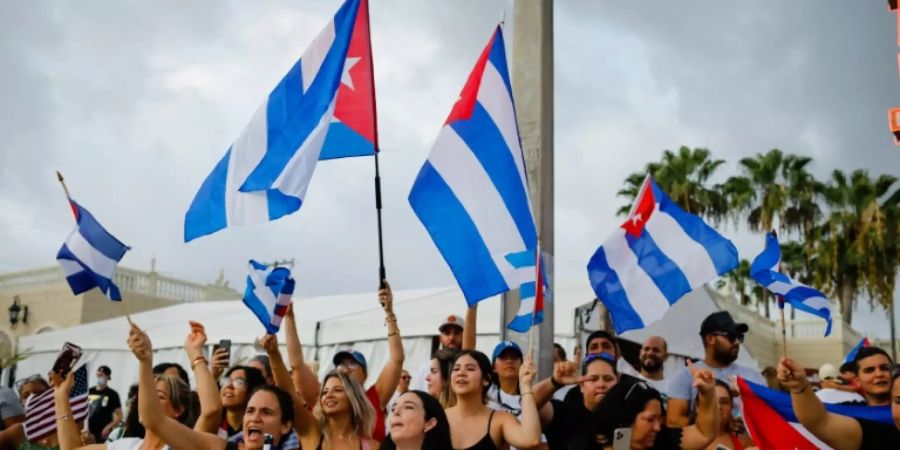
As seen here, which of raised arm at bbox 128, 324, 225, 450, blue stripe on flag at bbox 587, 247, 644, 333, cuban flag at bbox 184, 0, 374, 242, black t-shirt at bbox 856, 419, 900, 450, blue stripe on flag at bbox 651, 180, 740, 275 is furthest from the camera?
blue stripe on flag at bbox 651, 180, 740, 275

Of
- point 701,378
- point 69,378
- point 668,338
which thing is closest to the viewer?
point 701,378

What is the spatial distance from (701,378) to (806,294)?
261cm

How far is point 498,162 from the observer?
17.7ft

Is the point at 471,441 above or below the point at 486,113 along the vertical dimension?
below

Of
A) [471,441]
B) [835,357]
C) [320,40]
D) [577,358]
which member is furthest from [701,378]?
[835,357]

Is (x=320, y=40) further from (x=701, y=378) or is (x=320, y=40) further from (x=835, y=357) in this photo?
(x=835, y=357)

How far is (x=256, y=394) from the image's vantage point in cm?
449

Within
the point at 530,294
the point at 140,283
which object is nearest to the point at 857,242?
the point at 140,283

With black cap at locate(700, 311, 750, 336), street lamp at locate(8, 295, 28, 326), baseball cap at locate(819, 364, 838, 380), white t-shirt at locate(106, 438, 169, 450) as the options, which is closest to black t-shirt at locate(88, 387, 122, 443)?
white t-shirt at locate(106, 438, 169, 450)

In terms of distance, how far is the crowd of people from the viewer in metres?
4.24

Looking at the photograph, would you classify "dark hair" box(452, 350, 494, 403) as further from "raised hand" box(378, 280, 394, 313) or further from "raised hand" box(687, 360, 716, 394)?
"raised hand" box(687, 360, 716, 394)

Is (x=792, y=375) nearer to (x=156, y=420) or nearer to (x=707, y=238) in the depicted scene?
(x=156, y=420)

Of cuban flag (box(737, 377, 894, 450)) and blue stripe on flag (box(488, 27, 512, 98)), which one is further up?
blue stripe on flag (box(488, 27, 512, 98))

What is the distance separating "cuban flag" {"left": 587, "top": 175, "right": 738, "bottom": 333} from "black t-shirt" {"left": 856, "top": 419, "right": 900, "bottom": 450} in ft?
7.62
